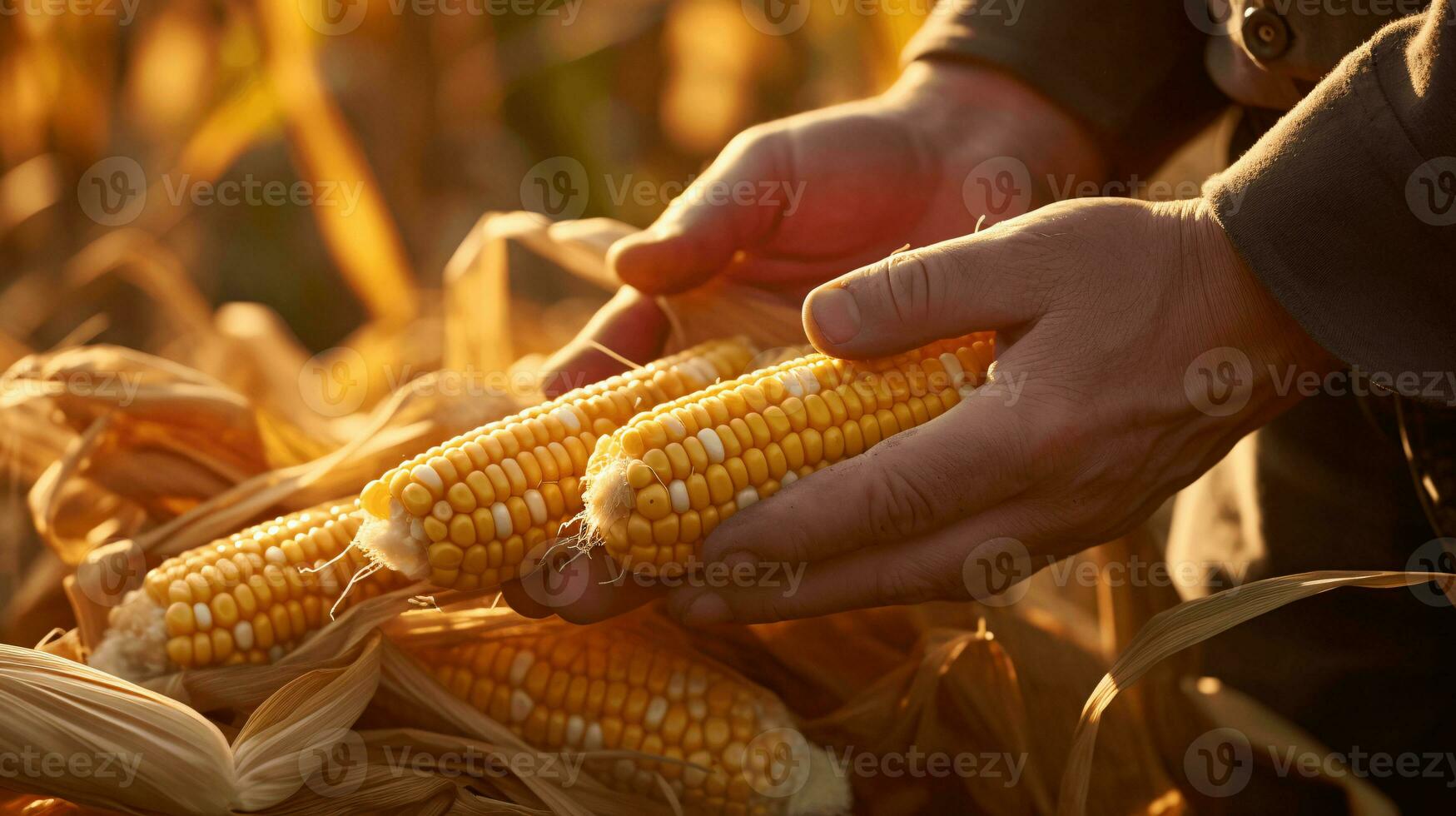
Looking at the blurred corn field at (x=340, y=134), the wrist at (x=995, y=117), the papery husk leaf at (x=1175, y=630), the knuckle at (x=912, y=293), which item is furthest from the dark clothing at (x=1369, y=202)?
the blurred corn field at (x=340, y=134)

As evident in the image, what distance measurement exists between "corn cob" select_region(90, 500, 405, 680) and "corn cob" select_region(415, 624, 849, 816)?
179mm

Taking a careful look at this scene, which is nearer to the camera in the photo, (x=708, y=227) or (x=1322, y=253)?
(x=1322, y=253)

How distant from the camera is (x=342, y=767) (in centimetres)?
135

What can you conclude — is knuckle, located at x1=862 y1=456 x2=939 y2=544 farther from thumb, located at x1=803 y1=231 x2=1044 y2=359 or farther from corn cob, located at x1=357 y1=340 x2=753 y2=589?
corn cob, located at x1=357 y1=340 x2=753 y2=589

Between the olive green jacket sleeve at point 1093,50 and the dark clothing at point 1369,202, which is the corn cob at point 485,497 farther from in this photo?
the olive green jacket sleeve at point 1093,50

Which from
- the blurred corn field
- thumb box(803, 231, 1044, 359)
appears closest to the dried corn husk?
thumb box(803, 231, 1044, 359)

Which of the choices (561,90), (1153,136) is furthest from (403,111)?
(1153,136)

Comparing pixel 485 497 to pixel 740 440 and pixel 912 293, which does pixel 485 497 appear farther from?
pixel 912 293

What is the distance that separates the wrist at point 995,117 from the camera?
2.12 metres

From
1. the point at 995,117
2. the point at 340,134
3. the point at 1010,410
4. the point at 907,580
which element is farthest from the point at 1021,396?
the point at 340,134

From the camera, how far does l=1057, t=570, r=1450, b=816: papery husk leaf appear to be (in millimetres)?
1408

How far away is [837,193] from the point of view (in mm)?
1998

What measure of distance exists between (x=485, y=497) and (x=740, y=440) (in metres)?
0.34

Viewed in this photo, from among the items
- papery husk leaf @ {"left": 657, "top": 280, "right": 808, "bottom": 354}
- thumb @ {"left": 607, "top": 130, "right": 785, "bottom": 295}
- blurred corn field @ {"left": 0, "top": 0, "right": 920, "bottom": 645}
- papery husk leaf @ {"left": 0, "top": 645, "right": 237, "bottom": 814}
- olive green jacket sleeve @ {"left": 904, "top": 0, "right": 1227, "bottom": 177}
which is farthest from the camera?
blurred corn field @ {"left": 0, "top": 0, "right": 920, "bottom": 645}
